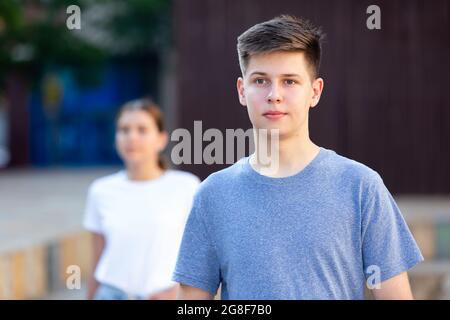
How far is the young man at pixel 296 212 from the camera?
184 centimetres

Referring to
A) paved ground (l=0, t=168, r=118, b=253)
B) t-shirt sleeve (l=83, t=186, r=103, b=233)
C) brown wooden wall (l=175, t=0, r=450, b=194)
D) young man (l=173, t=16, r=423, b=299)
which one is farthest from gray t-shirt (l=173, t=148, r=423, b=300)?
brown wooden wall (l=175, t=0, r=450, b=194)

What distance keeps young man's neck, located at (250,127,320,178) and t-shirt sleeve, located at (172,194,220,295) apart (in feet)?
0.60

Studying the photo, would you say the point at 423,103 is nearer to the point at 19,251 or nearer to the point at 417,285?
the point at 417,285

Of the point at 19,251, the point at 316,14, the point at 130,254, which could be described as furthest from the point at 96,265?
the point at 316,14

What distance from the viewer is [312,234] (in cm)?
183

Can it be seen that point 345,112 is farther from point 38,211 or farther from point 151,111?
point 151,111

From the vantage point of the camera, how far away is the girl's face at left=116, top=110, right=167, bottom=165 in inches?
155

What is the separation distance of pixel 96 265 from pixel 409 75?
654 centimetres

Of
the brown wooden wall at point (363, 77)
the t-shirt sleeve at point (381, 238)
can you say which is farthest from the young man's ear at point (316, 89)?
the brown wooden wall at point (363, 77)

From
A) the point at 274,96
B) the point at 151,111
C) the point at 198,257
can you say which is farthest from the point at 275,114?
the point at 151,111

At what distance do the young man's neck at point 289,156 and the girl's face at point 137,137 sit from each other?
207 centimetres

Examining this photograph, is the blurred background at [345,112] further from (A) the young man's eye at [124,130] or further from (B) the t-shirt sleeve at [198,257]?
(B) the t-shirt sleeve at [198,257]

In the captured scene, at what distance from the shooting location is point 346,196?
1859mm

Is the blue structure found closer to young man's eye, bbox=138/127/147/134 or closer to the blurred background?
the blurred background
